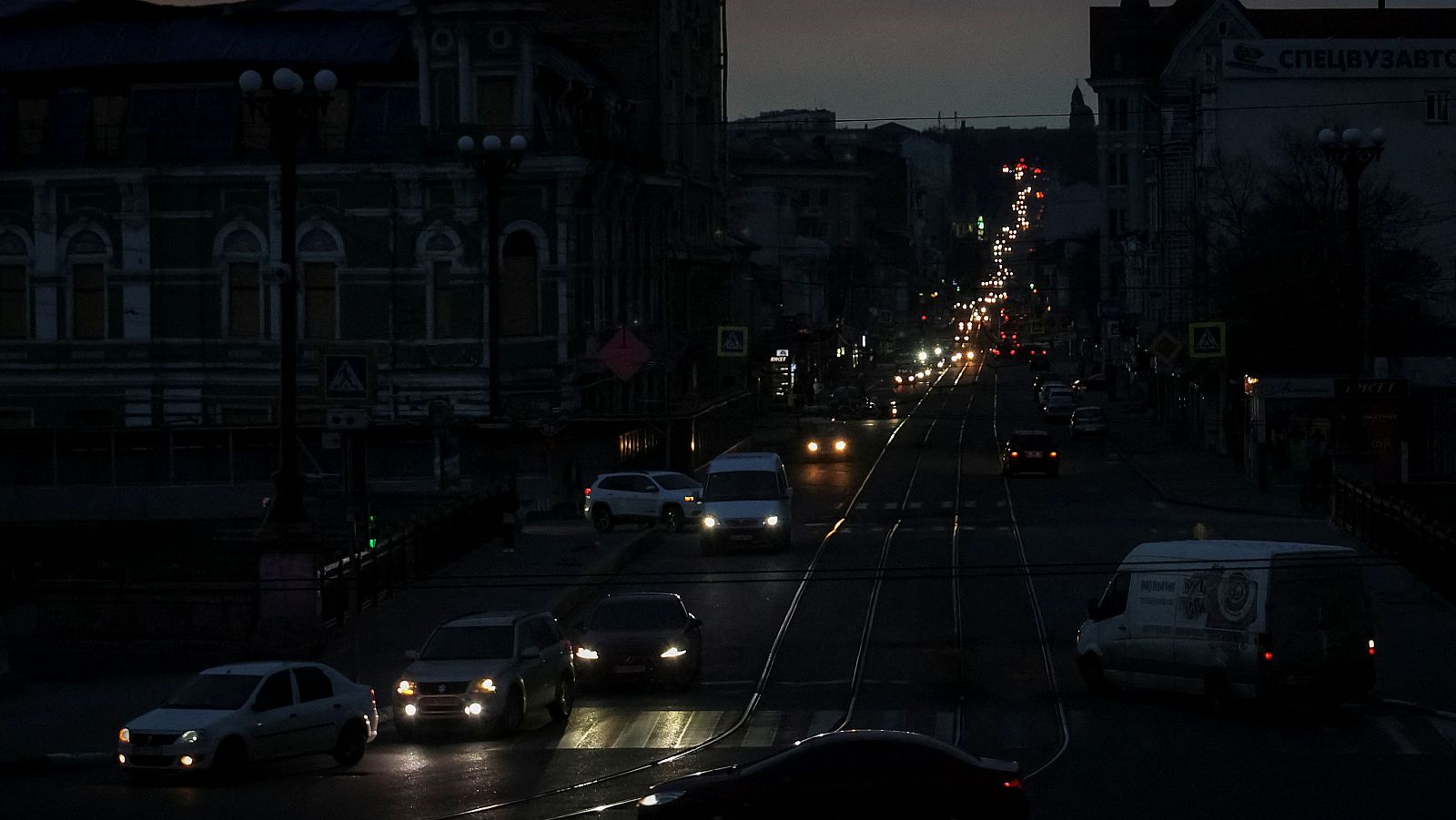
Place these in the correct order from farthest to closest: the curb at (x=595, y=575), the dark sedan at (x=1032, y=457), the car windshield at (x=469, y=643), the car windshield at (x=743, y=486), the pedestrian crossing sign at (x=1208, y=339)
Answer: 1. the dark sedan at (x=1032, y=457)
2. the pedestrian crossing sign at (x=1208, y=339)
3. the car windshield at (x=743, y=486)
4. the curb at (x=595, y=575)
5. the car windshield at (x=469, y=643)

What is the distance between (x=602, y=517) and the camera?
159 ft

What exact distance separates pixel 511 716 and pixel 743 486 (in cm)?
1851

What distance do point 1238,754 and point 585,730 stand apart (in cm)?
842

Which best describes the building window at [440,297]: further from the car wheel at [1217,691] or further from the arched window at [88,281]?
the car wheel at [1217,691]

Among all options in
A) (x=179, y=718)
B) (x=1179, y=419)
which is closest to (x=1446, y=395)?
(x=1179, y=419)

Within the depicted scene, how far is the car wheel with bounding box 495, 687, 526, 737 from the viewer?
968 inches

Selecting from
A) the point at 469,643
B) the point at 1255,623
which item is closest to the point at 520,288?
the point at 469,643

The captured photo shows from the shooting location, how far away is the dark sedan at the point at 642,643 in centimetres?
2814

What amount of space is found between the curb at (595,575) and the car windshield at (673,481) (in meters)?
3.30

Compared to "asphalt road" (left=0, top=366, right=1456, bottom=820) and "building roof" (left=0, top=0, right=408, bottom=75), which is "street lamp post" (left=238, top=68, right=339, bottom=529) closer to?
"asphalt road" (left=0, top=366, right=1456, bottom=820)

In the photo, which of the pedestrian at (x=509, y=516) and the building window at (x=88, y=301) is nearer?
the pedestrian at (x=509, y=516)

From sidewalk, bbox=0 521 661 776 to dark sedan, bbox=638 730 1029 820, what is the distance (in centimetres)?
1058

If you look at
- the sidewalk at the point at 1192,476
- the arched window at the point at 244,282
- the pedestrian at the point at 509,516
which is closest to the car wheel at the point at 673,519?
the pedestrian at the point at 509,516

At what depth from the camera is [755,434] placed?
84938 mm
